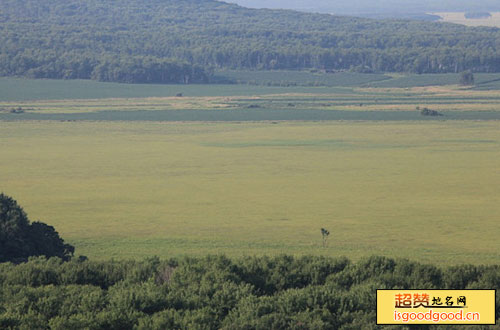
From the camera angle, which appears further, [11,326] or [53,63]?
[53,63]

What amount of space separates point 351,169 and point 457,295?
122 feet

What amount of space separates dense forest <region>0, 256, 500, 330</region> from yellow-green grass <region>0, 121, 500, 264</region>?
6677 mm

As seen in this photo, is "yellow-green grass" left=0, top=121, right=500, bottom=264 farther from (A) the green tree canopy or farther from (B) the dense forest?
(B) the dense forest

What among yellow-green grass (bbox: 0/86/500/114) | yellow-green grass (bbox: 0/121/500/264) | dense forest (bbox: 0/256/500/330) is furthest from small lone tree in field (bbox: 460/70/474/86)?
dense forest (bbox: 0/256/500/330)

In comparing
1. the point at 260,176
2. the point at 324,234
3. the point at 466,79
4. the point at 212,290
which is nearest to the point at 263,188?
the point at 260,176

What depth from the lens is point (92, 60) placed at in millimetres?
153250

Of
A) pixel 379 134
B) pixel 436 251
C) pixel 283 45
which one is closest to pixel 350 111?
pixel 379 134

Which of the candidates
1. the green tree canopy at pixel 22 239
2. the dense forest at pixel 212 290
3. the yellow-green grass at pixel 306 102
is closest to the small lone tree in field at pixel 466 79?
the yellow-green grass at pixel 306 102

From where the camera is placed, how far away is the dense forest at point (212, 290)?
19.7 metres

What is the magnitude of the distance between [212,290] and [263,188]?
25.6m

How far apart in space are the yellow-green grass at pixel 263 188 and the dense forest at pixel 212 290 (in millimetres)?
6677

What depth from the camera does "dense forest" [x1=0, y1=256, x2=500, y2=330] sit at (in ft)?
64.6

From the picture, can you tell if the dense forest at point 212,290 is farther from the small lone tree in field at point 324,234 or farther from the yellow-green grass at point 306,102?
the yellow-green grass at point 306,102

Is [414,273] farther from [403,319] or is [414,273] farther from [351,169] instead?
[351,169]
